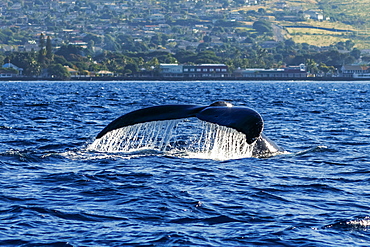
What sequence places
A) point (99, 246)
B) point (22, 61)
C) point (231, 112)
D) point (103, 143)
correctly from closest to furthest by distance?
1. point (99, 246)
2. point (231, 112)
3. point (103, 143)
4. point (22, 61)

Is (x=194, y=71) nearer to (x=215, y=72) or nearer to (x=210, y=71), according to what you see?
(x=210, y=71)

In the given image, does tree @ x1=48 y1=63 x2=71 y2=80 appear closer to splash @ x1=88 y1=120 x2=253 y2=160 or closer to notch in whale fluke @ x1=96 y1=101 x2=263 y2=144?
splash @ x1=88 y1=120 x2=253 y2=160

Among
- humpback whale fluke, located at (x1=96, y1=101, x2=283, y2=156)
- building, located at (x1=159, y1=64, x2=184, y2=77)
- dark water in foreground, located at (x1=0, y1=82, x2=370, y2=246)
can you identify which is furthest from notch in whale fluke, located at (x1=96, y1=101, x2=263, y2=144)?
building, located at (x1=159, y1=64, x2=184, y2=77)

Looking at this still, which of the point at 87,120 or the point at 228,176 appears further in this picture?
the point at 87,120

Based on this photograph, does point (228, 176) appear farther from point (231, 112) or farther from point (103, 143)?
point (103, 143)

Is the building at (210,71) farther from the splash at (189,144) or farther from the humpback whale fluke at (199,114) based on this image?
the humpback whale fluke at (199,114)

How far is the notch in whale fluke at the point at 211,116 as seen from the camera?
9.53 meters

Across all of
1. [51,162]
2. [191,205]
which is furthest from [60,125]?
[191,205]

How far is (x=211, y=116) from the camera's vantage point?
34.8ft

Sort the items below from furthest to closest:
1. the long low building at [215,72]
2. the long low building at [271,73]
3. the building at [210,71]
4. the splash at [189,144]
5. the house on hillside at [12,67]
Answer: the long low building at [271,73] < the building at [210,71] < the long low building at [215,72] < the house on hillside at [12,67] < the splash at [189,144]

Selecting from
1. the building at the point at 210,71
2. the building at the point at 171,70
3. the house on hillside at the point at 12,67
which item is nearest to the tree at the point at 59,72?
the house on hillside at the point at 12,67

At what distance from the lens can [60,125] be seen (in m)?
23.4

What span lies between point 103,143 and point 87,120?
9.98m

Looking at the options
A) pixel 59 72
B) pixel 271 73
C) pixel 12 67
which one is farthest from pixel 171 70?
pixel 12 67
